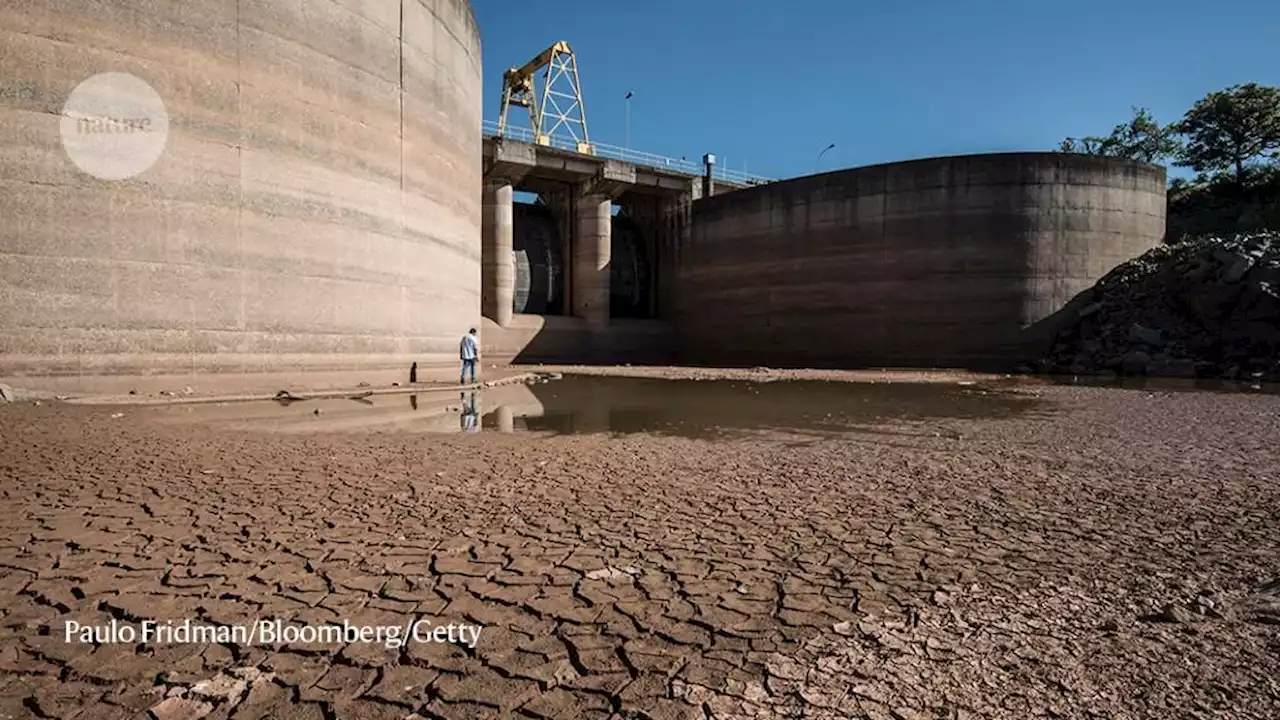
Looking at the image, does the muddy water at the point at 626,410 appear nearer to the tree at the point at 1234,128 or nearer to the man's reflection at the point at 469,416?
the man's reflection at the point at 469,416

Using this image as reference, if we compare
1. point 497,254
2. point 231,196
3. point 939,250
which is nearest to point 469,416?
point 231,196

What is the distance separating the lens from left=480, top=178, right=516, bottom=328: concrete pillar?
87.2 feet

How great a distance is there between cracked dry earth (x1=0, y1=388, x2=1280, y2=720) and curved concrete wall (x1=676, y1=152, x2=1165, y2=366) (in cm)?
1964

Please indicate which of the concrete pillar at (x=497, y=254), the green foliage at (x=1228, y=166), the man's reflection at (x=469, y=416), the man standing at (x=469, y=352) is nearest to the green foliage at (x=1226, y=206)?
the green foliage at (x=1228, y=166)

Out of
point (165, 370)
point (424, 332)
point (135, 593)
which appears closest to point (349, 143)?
point (424, 332)

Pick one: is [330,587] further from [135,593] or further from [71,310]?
[71,310]

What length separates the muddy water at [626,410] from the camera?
29.0ft

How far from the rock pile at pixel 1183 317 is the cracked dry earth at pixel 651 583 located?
18640 mm

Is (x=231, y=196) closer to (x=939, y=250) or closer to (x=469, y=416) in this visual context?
(x=469, y=416)

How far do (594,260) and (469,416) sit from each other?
20054 mm

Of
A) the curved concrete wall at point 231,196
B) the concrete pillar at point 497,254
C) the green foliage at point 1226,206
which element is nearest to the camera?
the curved concrete wall at point 231,196

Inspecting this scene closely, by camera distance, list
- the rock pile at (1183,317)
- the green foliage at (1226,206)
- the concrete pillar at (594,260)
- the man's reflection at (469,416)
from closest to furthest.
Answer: the man's reflection at (469,416)
the rock pile at (1183,317)
the concrete pillar at (594,260)
the green foliage at (1226,206)

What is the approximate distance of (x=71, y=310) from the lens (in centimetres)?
1047

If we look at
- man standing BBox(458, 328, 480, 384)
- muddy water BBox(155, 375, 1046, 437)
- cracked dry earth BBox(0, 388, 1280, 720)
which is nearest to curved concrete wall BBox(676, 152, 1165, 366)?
muddy water BBox(155, 375, 1046, 437)
